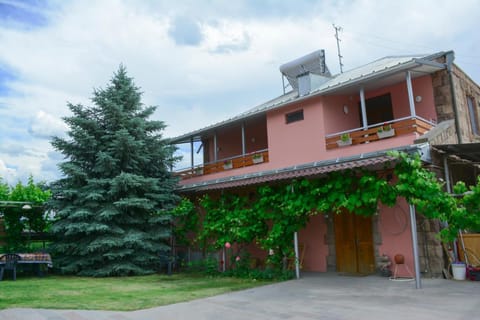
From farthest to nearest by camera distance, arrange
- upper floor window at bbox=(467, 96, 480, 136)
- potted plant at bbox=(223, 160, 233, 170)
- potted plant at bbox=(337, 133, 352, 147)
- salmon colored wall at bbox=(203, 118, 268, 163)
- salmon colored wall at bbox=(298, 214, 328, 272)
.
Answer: salmon colored wall at bbox=(203, 118, 268, 163) → potted plant at bbox=(223, 160, 233, 170) → upper floor window at bbox=(467, 96, 480, 136) → salmon colored wall at bbox=(298, 214, 328, 272) → potted plant at bbox=(337, 133, 352, 147)

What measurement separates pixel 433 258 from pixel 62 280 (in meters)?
10.7

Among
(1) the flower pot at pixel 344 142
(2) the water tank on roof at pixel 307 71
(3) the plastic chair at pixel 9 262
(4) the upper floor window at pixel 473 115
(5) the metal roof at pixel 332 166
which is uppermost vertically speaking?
(2) the water tank on roof at pixel 307 71

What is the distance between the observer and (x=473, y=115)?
12922 millimetres

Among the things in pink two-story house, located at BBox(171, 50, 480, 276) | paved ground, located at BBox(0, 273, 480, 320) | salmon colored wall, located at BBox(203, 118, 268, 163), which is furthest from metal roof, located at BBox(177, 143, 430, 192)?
salmon colored wall, located at BBox(203, 118, 268, 163)

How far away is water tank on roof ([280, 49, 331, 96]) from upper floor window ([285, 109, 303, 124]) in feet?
3.33

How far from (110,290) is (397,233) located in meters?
7.72

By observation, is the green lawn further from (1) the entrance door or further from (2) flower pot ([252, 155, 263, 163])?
(2) flower pot ([252, 155, 263, 163])

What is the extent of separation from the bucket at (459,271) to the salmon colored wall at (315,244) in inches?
146

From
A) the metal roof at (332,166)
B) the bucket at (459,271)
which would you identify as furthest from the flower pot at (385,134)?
the bucket at (459,271)

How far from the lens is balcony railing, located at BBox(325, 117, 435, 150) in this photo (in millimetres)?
10023

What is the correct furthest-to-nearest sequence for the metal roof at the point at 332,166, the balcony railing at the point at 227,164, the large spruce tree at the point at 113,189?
the balcony railing at the point at 227,164 → the large spruce tree at the point at 113,189 → the metal roof at the point at 332,166

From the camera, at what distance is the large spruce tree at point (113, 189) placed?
1281cm

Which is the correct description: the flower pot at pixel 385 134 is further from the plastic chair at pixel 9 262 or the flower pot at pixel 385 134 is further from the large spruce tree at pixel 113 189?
the plastic chair at pixel 9 262

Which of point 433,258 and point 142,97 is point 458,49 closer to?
point 433,258
